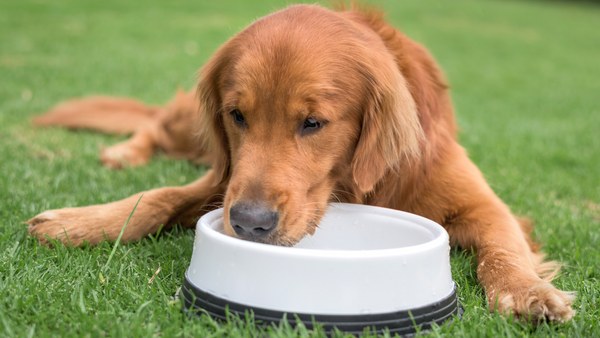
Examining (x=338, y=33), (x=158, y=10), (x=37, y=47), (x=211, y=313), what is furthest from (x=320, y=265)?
(x=158, y=10)

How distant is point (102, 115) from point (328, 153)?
3377mm

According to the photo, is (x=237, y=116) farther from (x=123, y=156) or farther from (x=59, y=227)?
(x=123, y=156)

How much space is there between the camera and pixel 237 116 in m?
2.35

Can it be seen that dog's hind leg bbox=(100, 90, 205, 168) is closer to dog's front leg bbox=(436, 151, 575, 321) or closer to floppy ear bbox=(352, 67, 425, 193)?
floppy ear bbox=(352, 67, 425, 193)

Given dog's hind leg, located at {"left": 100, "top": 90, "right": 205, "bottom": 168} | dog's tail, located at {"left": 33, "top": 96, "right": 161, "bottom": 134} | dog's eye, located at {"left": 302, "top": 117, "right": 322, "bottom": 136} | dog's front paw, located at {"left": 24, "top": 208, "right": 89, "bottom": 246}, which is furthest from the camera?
dog's tail, located at {"left": 33, "top": 96, "right": 161, "bottom": 134}

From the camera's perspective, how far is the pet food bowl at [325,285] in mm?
1655

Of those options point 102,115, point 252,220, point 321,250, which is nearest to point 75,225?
point 252,220

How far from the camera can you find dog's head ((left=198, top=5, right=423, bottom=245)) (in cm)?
202

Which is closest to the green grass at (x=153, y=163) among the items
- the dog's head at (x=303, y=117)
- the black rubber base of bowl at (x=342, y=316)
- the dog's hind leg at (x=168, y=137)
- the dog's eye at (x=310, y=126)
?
the black rubber base of bowl at (x=342, y=316)

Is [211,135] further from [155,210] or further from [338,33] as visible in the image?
[338,33]

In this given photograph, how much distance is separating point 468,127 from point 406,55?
147 inches

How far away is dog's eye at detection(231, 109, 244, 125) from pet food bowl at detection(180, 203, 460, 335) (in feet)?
2.08

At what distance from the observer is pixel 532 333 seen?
1.83 meters

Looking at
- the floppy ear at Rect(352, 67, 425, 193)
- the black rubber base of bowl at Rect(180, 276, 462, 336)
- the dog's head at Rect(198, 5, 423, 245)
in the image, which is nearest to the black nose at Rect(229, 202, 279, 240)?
the dog's head at Rect(198, 5, 423, 245)
